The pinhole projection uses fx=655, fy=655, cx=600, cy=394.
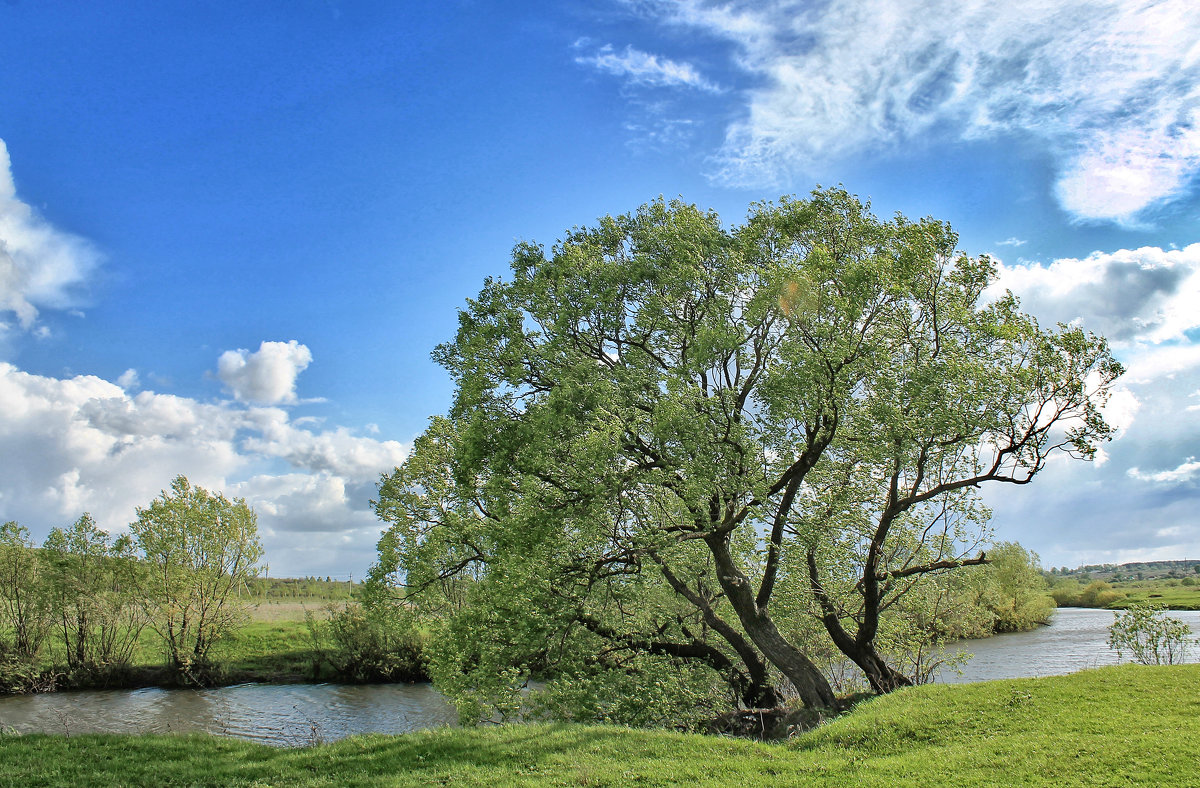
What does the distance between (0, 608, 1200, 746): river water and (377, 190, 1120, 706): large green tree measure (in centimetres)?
1185

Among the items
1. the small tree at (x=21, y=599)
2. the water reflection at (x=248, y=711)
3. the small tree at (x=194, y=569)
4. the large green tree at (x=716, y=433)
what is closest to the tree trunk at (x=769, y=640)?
the large green tree at (x=716, y=433)

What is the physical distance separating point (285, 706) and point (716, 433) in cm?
A: 2976

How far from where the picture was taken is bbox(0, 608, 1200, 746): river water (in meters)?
27.0

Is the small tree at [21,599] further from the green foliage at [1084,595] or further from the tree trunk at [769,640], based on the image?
the green foliage at [1084,595]

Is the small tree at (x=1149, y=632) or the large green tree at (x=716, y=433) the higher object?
the large green tree at (x=716, y=433)

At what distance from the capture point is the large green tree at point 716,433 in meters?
15.9

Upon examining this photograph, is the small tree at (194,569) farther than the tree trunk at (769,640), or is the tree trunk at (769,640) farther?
the small tree at (194,569)

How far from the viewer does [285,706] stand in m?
33.6

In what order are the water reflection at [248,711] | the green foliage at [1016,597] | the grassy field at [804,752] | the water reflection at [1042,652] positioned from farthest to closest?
1. the green foliage at [1016,597]
2. the water reflection at [1042,652]
3. the water reflection at [248,711]
4. the grassy field at [804,752]

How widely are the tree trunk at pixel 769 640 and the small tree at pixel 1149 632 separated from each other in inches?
352

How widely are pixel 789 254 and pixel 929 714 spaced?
12354 mm

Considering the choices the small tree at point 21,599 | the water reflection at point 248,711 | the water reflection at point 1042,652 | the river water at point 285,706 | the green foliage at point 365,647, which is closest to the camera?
the water reflection at point 248,711

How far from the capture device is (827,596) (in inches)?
756

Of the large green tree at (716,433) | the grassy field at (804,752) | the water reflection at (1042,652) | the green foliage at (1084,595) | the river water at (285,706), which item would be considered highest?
the large green tree at (716,433)
